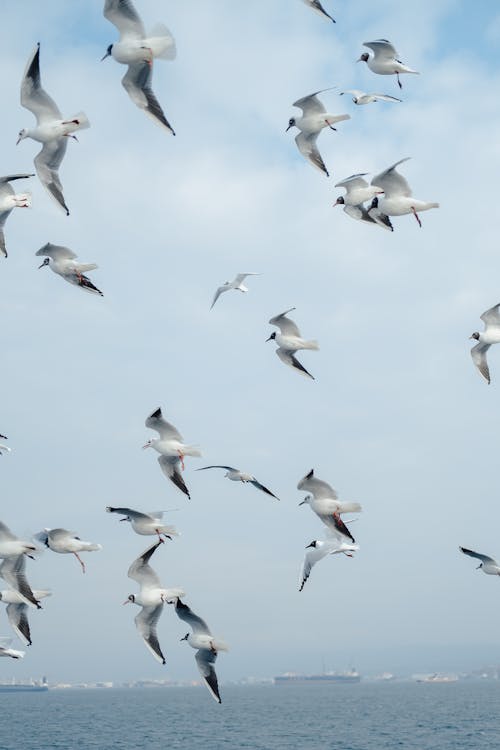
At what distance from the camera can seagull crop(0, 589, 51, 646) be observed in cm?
2131

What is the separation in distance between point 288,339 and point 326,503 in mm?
4541

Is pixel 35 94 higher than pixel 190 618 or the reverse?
higher

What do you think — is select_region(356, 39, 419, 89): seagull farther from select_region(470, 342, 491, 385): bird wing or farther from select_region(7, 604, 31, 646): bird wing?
select_region(7, 604, 31, 646): bird wing

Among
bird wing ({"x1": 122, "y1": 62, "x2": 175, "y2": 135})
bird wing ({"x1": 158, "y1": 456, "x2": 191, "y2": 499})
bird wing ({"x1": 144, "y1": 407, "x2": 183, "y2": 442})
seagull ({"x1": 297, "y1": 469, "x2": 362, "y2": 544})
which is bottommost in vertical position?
seagull ({"x1": 297, "y1": 469, "x2": 362, "y2": 544})

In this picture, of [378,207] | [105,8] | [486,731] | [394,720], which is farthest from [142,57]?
[394,720]

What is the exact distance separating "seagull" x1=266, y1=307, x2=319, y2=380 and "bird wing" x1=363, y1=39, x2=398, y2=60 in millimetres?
5652

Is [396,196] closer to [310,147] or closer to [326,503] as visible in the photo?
[310,147]

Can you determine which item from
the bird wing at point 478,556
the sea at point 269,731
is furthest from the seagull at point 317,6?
the sea at point 269,731

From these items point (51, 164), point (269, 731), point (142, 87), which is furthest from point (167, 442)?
point (269, 731)

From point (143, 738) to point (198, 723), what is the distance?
2474 centimetres

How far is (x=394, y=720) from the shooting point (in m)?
106

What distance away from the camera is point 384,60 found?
2212 cm

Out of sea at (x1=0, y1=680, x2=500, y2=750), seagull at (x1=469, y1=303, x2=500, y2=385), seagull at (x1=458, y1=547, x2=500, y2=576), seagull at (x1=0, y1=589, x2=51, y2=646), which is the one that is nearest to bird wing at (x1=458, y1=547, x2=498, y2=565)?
seagull at (x1=458, y1=547, x2=500, y2=576)

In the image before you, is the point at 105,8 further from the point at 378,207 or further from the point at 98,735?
the point at 98,735
